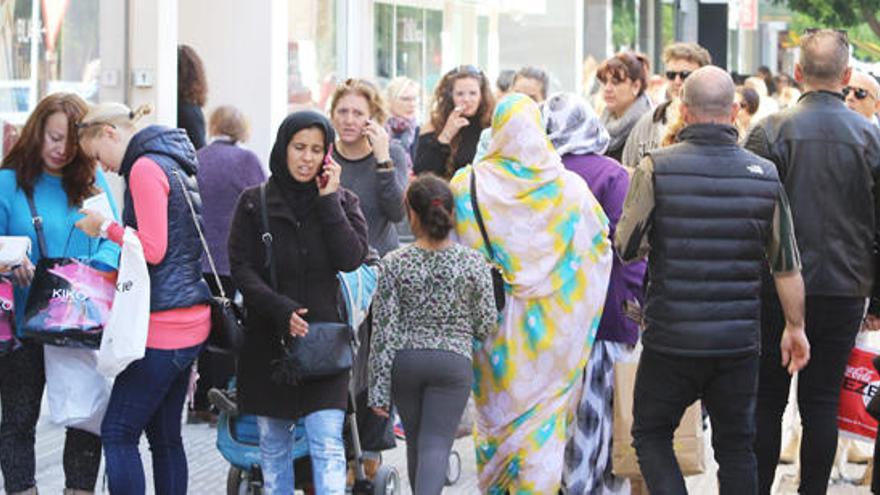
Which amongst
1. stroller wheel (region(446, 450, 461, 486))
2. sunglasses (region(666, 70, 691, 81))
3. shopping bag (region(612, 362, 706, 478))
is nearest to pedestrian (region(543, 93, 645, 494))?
shopping bag (region(612, 362, 706, 478))

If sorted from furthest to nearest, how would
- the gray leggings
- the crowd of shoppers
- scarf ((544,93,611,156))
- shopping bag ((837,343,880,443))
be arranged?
scarf ((544,93,611,156)) < shopping bag ((837,343,880,443)) < the gray leggings < the crowd of shoppers

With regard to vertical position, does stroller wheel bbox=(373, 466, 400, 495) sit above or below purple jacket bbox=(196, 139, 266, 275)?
below

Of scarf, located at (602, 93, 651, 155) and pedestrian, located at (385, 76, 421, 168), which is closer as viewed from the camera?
scarf, located at (602, 93, 651, 155)

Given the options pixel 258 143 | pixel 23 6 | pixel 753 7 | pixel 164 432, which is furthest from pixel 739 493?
pixel 753 7

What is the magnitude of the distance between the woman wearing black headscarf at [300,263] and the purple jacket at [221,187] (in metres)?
3.50

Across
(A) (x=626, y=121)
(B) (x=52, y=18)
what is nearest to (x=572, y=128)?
(A) (x=626, y=121)

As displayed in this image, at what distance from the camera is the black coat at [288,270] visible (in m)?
7.37

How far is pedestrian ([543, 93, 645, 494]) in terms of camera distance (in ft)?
26.6

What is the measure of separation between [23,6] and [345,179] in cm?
324

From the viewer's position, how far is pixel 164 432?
751cm

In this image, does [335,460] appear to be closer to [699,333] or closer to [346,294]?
[346,294]

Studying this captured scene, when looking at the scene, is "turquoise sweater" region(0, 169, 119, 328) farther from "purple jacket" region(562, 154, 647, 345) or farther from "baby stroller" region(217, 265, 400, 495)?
"purple jacket" region(562, 154, 647, 345)

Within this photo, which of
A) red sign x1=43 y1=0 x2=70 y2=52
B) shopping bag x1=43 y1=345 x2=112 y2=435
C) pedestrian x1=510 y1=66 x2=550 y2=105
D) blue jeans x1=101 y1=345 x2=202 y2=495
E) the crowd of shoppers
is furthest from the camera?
red sign x1=43 y1=0 x2=70 y2=52

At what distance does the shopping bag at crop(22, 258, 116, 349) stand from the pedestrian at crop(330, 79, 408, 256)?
6.43 feet
